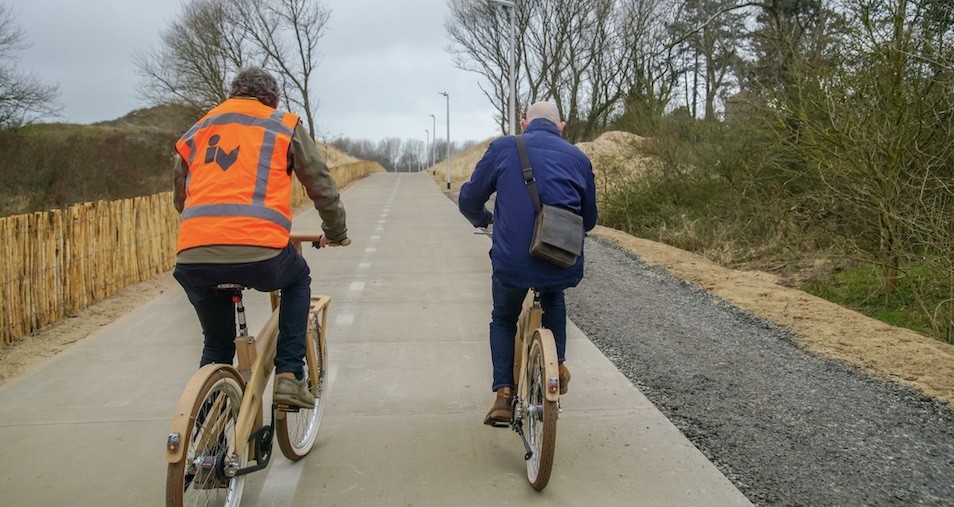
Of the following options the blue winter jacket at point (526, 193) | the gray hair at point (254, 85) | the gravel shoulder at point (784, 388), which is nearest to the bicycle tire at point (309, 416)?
the blue winter jacket at point (526, 193)

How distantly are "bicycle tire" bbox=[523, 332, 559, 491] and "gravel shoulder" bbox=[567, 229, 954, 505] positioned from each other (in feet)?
3.38

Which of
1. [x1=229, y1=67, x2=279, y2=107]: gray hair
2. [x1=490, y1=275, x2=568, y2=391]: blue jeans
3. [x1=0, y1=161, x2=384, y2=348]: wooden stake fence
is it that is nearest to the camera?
[x1=229, y1=67, x2=279, y2=107]: gray hair

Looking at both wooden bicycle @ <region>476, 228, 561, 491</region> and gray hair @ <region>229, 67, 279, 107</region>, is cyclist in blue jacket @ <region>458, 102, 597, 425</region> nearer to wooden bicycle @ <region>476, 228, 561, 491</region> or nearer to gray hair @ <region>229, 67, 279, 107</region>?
wooden bicycle @ <region>476, 228, 561, 491</region>

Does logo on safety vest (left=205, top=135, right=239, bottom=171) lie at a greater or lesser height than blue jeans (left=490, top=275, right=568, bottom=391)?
greater

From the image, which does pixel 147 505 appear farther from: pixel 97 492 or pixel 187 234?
pixel 187 234

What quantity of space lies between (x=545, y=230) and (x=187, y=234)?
5.29 ft

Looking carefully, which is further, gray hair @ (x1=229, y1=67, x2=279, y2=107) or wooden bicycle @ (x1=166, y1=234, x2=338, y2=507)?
gray hair @ (x1=229, y1=67, x2=279, y2=107)

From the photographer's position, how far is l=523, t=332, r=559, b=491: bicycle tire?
3615 millimetres

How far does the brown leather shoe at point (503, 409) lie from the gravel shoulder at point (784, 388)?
1126 mm

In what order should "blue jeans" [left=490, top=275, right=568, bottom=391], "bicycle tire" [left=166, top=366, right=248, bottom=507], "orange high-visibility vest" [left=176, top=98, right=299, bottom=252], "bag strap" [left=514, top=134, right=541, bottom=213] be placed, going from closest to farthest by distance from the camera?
"bicycle tire" [left=166, top=366, right=248, bottom=507]
"orange high-visibility vest" [left=176, top=98, right=299, bottom=252]
"bag strap" [left=514, top=134, right=541, bottom=213]
"blue jeans" [left=490, top=275, right=568, bottom=391]

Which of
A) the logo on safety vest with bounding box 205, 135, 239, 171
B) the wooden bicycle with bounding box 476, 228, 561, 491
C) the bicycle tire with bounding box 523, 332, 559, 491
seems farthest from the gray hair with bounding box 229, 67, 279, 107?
the bicycle tire with bounding box 523, 332, 559, 491

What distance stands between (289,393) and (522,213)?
1.40 meters

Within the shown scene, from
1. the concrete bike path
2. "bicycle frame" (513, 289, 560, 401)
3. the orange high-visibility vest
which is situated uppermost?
the orange high-visibility vest

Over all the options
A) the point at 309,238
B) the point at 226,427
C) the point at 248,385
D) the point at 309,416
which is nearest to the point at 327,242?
the point at 309,238
